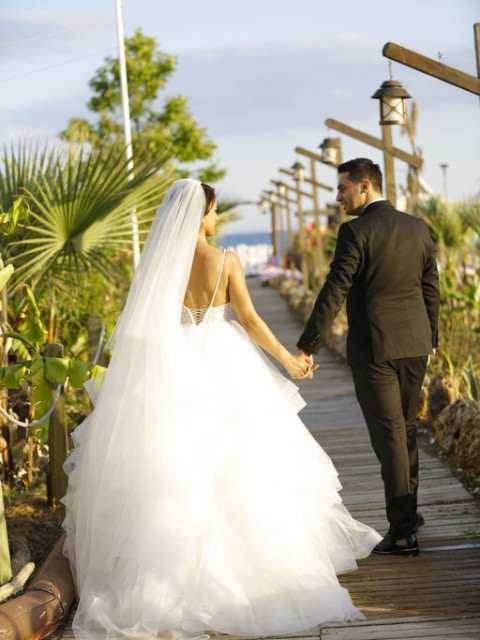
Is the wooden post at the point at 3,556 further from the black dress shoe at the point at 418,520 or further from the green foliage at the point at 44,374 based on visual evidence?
the black dress shoe at the point at 418,520

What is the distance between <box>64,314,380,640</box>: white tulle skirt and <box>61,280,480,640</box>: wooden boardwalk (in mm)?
155

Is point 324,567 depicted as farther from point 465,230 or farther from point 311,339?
point 465,230

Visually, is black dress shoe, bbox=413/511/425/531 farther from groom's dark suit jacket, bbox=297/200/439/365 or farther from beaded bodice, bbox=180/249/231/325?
beaded bodice, bbox=180/249/231/325

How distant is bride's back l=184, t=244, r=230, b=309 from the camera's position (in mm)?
4949

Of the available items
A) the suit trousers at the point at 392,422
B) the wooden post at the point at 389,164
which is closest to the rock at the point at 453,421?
the suit trousers at the point at 392,422

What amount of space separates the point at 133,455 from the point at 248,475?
55 centimetres

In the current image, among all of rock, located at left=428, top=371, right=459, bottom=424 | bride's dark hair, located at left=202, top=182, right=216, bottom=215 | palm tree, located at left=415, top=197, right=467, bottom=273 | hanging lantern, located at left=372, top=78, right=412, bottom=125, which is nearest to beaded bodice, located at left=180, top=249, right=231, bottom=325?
bride's dark hair, located at left=202, top=182, right=216, bottom=215

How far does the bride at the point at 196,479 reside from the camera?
4359 millimetres

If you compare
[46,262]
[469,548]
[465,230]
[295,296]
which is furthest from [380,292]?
[295,296]

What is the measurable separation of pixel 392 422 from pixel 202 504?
4.24 feet

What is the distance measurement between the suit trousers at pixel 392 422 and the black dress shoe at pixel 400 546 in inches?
1.0

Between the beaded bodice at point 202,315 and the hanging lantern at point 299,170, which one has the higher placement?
the hanging lantern at point 299,170

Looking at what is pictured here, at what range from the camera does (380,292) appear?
17.2 feet

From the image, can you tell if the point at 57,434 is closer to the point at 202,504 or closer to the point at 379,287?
the point at 202,504
